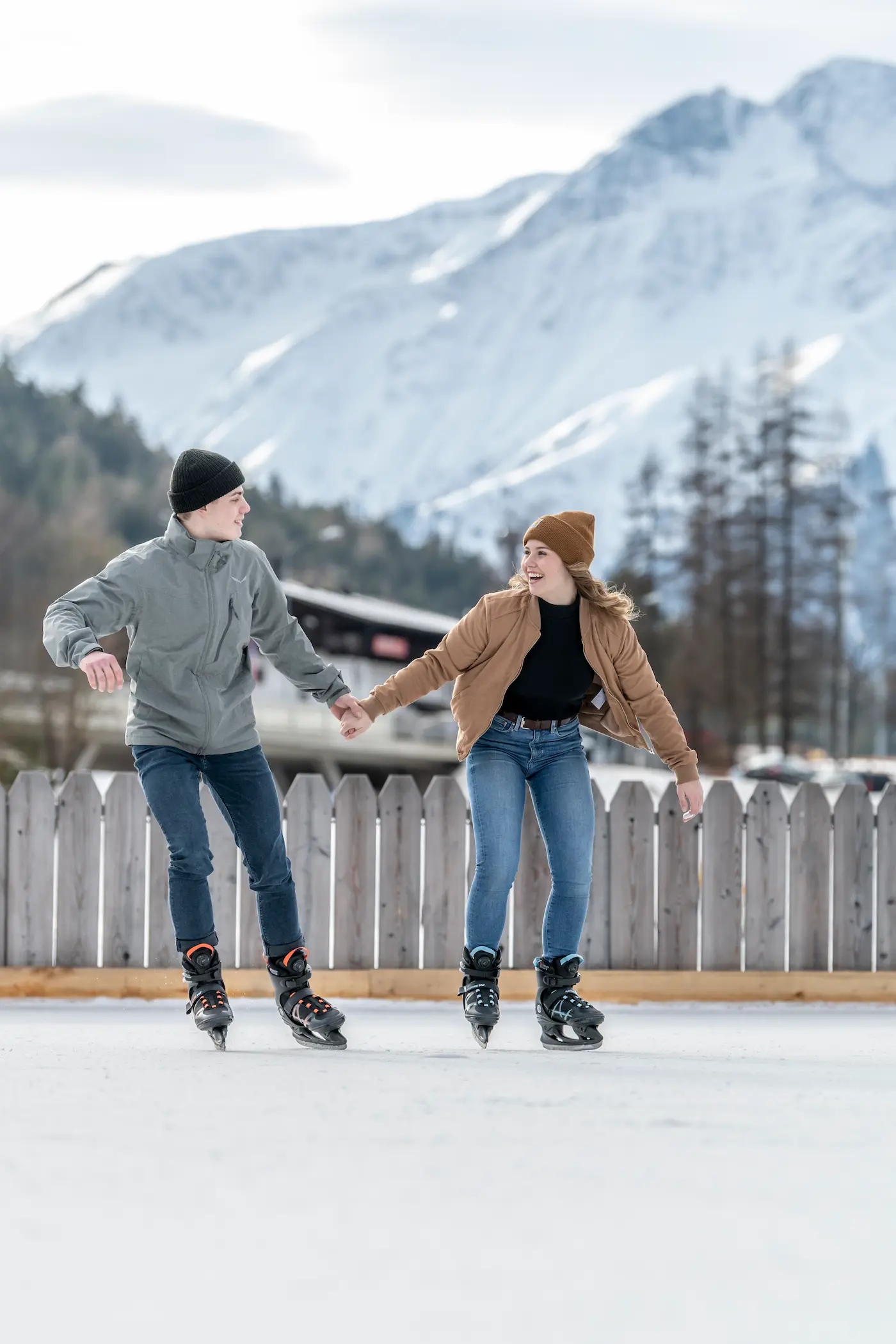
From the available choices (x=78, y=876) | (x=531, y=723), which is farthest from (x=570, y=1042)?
(x=78, y=876)

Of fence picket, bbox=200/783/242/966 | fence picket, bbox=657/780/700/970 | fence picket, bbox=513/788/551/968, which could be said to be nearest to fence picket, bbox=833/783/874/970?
fence picket, bbox=657/780/700/970

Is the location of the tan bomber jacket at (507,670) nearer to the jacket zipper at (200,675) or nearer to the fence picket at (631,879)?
the jacket zipper at (200,675)

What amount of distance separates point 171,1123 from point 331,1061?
3.97 feet

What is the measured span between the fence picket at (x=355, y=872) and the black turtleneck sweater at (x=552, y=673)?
5.63ft

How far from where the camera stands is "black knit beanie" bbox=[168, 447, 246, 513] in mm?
5695

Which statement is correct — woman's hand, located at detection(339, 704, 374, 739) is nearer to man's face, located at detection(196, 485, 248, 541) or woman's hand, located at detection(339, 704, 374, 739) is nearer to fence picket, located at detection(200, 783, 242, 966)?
man's face, located at detection(196, 485, 248, 541)

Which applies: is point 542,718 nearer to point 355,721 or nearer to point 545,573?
point 545,573

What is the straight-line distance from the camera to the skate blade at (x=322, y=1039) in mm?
5781

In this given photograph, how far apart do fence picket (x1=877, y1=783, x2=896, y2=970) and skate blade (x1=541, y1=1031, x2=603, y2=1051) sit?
7.56ft

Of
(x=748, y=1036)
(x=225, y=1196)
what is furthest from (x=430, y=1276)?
(x=748, y=1036)

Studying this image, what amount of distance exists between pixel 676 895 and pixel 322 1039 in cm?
242

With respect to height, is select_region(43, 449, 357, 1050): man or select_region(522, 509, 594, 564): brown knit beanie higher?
select_region(522, 509, 594, 564): brown knit beanie

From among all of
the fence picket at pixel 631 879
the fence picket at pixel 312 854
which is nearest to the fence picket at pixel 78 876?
the fence picket at pixel 312 854

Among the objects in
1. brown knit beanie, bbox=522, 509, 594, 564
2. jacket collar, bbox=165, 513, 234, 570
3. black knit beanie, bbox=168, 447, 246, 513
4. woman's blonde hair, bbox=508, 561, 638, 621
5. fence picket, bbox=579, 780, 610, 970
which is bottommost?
fence picket, bbox=579, 780, 610, 970
